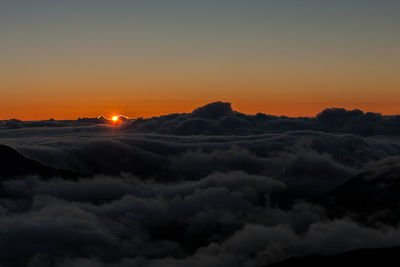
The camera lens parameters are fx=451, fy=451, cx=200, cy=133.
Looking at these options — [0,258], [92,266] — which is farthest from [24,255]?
[92,266]

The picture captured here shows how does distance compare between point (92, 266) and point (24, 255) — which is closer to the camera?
point (24, 255)

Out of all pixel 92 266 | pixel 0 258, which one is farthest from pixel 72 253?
pixel 0 258

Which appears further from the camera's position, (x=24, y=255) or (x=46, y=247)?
(x=46, y=247)

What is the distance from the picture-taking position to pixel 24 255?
185875 millimetres

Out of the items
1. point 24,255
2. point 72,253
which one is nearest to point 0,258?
point 24,255

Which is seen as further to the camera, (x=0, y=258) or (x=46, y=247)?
(x=46, y=247)

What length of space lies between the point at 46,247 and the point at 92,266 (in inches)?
859

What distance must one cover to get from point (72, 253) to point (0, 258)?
2917 cm

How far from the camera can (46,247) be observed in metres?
198

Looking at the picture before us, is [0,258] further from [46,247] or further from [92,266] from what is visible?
[92,266]

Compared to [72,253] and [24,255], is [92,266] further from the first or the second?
[24,255]

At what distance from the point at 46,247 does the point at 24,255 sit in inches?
520

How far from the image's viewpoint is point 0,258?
184 metres

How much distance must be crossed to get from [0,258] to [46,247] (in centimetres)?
1994
